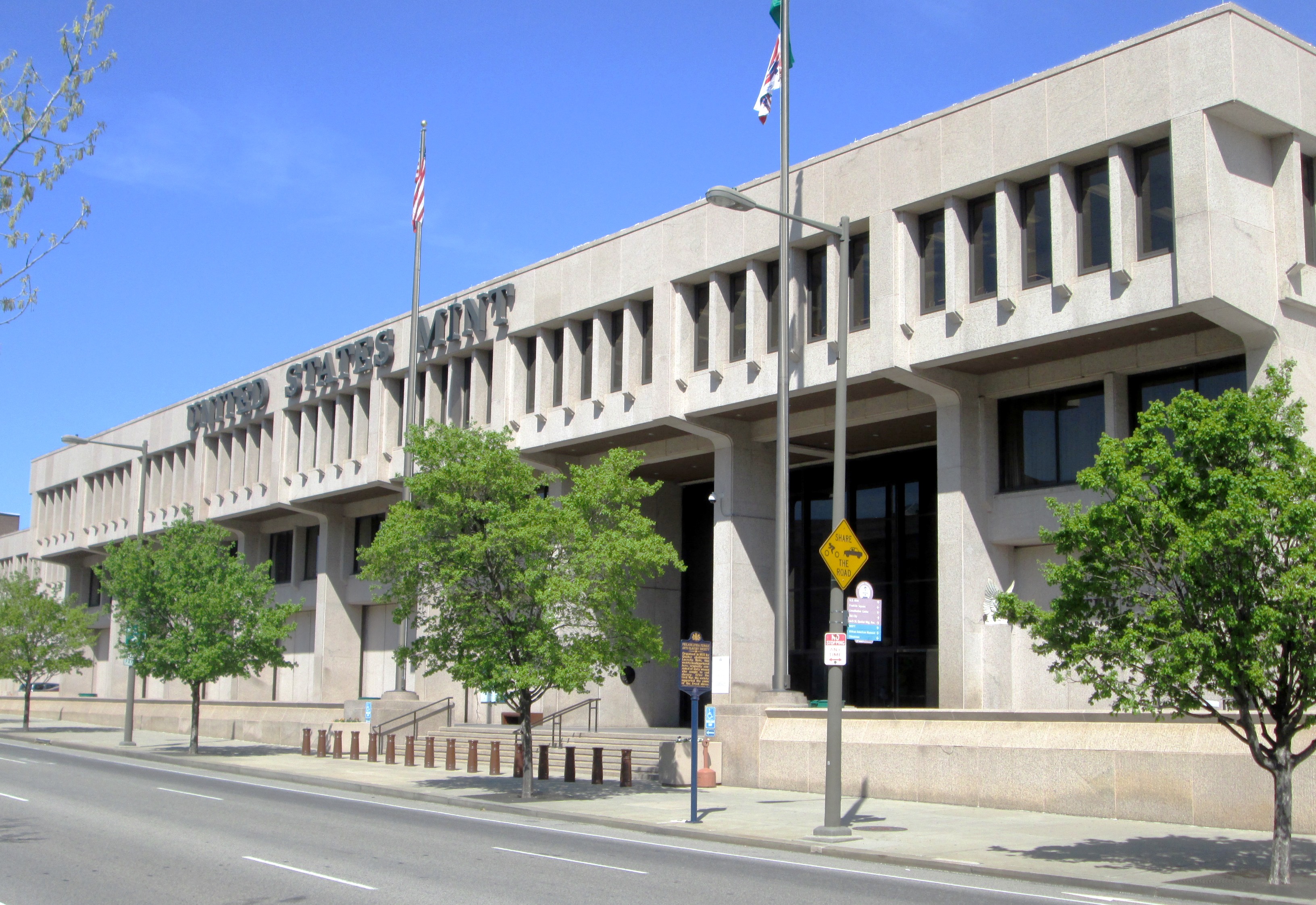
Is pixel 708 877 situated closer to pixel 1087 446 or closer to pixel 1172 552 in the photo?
pixel 1172 552

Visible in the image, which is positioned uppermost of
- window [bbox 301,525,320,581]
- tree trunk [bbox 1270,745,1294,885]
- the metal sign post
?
window [bbox 301,525,320,581]

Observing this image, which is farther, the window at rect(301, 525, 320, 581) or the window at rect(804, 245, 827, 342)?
the window at rect(301, 525, 320, 581)

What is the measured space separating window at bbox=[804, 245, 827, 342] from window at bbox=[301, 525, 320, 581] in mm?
30430

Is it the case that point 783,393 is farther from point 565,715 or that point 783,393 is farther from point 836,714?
point 565,715

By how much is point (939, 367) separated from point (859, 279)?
3372 mm

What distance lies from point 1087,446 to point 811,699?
12890 millimetres

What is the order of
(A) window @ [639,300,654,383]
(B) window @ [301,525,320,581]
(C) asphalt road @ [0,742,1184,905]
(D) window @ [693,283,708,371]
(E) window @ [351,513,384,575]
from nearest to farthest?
(C) asphalt road @ [0,742,1184,905] → (D) window @ [693,283,708,371] → (A) window @ [639,300,654,383] → (E) window @ [351,513,384,575] → (B) window @ [301,525,320,581]

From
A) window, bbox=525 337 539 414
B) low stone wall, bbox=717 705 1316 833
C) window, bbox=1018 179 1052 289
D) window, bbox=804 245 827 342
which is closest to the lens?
low stone wall, bbox=717 705 1316 833

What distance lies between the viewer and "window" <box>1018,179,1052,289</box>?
24.7m

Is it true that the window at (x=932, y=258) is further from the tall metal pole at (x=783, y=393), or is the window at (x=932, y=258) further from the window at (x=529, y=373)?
the window at (x=529, y=373)

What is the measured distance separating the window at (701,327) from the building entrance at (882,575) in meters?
5.99

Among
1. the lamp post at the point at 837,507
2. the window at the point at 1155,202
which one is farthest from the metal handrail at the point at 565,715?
the window at the point at 1155,202

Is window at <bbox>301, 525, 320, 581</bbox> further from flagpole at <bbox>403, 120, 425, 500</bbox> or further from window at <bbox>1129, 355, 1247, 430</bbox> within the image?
window at <bbox>1129, 355, 1247, 430</bbox>

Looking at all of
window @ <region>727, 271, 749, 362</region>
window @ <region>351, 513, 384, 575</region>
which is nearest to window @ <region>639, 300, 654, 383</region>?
window @ <region>727, 271, 749, 362</region>
